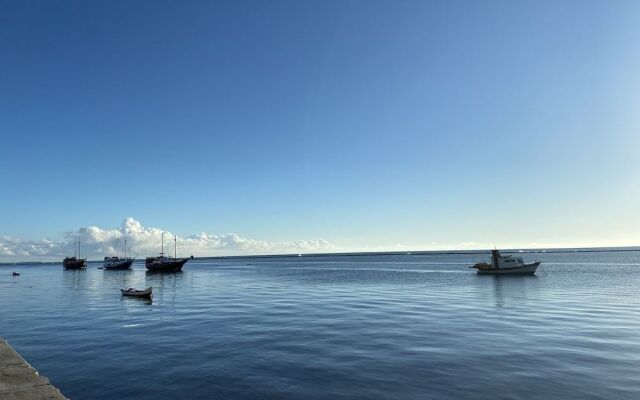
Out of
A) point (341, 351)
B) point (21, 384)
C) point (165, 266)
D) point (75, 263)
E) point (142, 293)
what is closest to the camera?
point (21, 384)

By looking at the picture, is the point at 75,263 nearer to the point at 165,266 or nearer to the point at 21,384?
the point at 165,266

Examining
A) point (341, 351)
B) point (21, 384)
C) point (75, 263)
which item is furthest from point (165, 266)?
point (21, 384)

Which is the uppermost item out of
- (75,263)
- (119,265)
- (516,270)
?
(516,270)

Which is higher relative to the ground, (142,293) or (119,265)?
(142,293)

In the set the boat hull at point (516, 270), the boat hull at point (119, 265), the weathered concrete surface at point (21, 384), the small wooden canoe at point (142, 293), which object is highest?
the weathered concrete surface at point (21, 384)

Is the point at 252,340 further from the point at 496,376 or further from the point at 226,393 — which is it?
the point at 496,376

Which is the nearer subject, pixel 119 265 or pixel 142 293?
pixel 142 293

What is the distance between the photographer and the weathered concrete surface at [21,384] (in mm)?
9047

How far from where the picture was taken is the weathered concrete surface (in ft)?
29.7

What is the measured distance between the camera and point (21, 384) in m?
9.81

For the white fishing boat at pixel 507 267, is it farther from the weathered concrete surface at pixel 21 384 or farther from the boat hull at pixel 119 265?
the boat hull at pixel 119 265

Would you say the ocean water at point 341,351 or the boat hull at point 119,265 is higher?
the ocean water at point 341,351

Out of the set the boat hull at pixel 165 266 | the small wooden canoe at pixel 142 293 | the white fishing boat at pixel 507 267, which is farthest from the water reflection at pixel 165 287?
the white fishing boat at pixel 507 267

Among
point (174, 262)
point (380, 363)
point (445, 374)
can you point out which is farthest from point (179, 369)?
point (174, 262)
